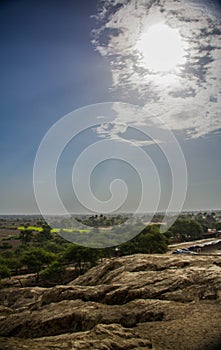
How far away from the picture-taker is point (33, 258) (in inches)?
1231

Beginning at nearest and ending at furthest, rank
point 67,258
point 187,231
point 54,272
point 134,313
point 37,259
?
point 134,313, point 54,272, point 67,258, point 37,259, point 187,231

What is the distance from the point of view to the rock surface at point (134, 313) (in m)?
6.90

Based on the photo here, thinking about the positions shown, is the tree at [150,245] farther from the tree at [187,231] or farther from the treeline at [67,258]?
the tree at [187,231]

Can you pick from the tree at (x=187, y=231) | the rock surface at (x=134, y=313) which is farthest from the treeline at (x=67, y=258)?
the tree at (x=187, y=231)

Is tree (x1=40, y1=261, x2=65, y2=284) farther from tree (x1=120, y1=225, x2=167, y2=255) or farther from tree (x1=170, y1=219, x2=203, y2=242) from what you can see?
tree (x1=170, y1=219, x2=203, y2=242)

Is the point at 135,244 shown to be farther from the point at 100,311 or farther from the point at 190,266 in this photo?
the point at 100,311

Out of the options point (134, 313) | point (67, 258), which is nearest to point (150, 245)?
point (67, 258)

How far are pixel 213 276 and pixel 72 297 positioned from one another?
5175 millimetres

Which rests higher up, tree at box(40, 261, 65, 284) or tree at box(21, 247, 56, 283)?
tree at box(21, 247, 56, 283)

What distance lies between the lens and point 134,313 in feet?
28.0

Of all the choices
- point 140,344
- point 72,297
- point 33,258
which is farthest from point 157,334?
point 33,258

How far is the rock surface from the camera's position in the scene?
22.6 feet

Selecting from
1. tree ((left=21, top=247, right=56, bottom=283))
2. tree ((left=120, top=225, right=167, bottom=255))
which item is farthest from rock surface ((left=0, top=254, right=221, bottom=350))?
tree ((left=21, top=247, right=56, bottom=283))

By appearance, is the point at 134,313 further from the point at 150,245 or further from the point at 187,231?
the point at 187,231
